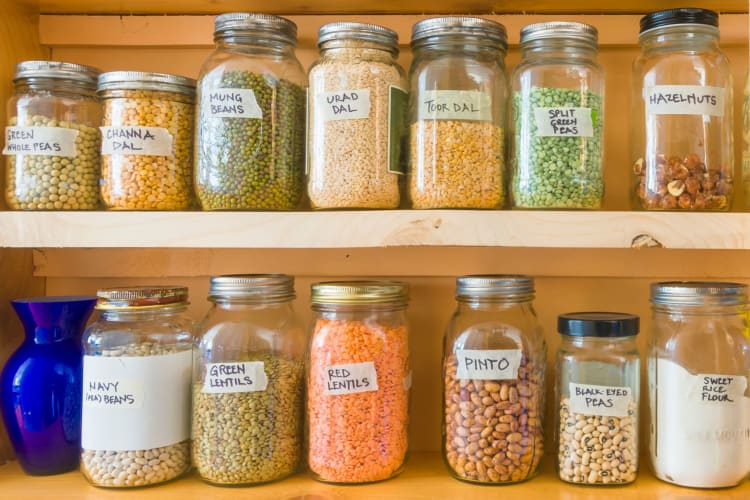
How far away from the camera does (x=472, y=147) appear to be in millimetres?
858

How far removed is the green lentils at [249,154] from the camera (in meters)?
0.87

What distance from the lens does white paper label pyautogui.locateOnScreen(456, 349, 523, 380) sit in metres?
0.87

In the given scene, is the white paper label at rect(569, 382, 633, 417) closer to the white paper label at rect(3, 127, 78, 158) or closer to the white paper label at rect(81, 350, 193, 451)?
the white paper label at rect(81, 350, 193, 451)

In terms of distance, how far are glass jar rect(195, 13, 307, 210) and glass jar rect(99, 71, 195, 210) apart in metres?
0.03

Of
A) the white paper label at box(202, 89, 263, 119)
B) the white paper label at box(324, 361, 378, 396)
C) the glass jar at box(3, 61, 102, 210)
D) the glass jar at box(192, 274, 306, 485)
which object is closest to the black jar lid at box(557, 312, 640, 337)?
the white paper label at box(324, 361, 378, 396)

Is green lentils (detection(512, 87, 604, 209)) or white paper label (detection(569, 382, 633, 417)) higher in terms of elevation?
green lentils (detection(512, 87, 604, 209))

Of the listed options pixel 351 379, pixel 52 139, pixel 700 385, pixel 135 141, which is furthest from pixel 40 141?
pixel 700 385

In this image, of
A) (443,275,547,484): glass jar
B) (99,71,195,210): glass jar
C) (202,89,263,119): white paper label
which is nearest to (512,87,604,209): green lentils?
(443,275,547,484): glass jar

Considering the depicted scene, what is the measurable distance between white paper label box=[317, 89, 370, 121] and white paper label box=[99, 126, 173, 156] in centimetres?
24

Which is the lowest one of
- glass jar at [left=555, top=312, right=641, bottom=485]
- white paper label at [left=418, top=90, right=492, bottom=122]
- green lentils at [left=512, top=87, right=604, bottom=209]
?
glass jar at [left=555, top=312, right=641, bottom=485]

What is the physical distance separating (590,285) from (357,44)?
56 cm

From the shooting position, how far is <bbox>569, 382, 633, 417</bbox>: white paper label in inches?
34.1

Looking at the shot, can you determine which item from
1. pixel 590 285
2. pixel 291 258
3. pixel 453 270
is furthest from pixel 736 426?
pixel 291 258

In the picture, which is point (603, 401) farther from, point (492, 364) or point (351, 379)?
point (351, 379)
